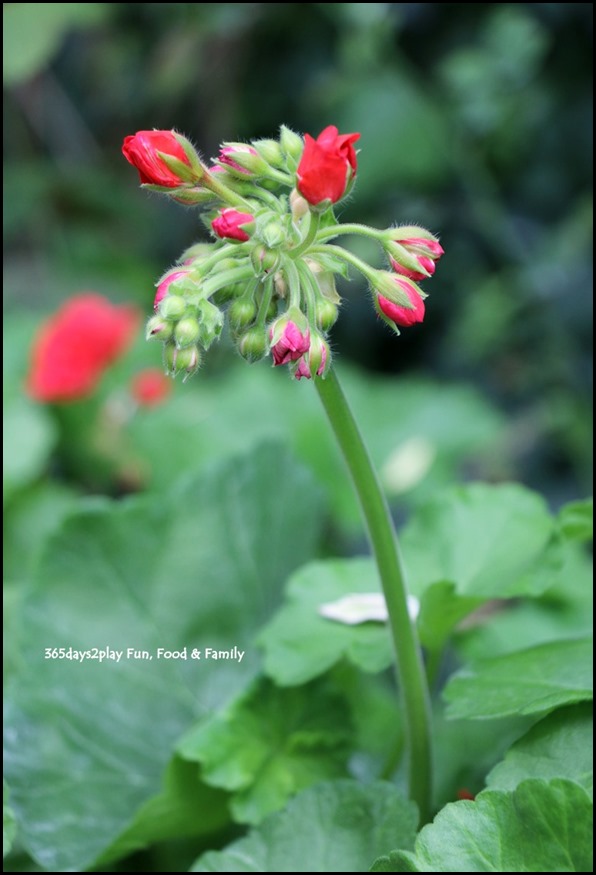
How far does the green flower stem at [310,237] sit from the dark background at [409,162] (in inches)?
50.3

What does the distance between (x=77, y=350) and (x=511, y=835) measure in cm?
142

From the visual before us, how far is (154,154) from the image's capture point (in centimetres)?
63

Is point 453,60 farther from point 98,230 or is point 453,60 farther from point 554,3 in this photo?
point 98,230

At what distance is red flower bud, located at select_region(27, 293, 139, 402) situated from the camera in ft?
5.93

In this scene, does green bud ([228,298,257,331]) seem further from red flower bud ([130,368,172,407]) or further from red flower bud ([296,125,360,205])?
red flower bud ([130,368,172,407])

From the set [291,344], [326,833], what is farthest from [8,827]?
[291,344]

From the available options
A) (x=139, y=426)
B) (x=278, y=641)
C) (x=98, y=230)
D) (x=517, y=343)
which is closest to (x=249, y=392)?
(x=139, y=426)

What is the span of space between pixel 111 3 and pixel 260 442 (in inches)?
102

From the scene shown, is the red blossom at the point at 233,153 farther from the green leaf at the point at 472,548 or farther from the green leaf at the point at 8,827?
the green leaf at the point at 8,827

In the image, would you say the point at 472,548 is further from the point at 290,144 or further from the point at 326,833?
the point at 290,144

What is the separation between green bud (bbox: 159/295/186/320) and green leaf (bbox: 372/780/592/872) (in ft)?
1.15

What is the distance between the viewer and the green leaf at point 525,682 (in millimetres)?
702

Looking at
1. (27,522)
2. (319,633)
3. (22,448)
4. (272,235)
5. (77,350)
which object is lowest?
(319,633)

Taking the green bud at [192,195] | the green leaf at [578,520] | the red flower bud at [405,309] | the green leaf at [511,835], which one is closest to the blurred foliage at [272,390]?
the green leaf at [578,520]
